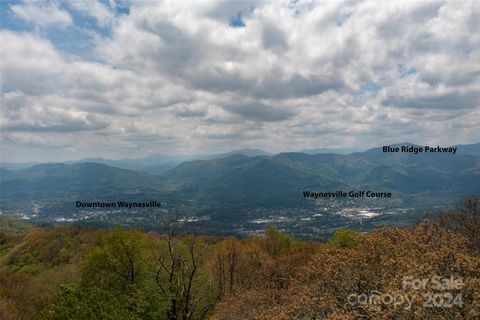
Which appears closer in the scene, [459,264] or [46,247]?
[459,264]

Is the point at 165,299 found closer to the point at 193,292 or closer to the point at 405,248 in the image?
the point at 193,292

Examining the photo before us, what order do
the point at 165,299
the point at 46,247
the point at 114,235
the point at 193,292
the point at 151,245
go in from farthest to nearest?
the point at 46,247 → the point at 151,245 → the point at 114,235 → the point at 193,292 → the point at 165,299

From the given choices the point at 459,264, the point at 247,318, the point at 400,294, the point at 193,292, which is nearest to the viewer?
the point at 400,294

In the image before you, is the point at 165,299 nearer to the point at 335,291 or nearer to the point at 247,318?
the point at 247,318

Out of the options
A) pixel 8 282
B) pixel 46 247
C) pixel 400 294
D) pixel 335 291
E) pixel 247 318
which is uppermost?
pixel 400 294

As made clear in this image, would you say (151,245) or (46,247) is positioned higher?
(151,245)

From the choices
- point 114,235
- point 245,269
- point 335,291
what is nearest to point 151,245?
point 114,235

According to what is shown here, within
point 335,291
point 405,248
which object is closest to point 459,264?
point 405,248
